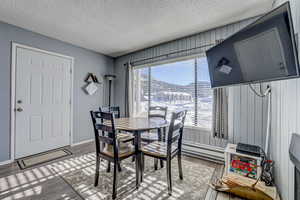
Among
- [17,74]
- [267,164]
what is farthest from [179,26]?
[17,74]

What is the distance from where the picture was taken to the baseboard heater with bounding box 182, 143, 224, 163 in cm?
237

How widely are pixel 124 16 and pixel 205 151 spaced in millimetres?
2721

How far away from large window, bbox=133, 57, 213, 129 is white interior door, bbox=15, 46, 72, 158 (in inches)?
66.6

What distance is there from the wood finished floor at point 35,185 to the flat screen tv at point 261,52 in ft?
4.03

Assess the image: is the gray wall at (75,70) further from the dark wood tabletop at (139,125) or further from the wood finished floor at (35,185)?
the dark wood tabletop at (139,125)

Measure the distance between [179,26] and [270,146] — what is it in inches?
91.9

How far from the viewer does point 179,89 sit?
300 cm

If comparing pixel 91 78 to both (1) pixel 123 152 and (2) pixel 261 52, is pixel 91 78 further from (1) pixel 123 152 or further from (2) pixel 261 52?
(2) pixel 261 52

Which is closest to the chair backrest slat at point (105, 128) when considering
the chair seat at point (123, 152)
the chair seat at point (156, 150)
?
the chair seat at point (123, 152)

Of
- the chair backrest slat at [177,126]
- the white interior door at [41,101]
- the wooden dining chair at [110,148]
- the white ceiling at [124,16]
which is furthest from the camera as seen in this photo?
the white interior door at [41,101]

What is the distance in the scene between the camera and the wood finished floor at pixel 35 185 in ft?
5.05

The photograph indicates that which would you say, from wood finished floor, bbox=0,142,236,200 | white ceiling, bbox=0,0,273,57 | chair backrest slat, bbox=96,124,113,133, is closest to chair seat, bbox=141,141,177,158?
chair backrest slat, bbox=96,124,113,133

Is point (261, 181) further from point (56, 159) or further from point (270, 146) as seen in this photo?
point (56, 159)

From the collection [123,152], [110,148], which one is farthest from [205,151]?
[110,148]
